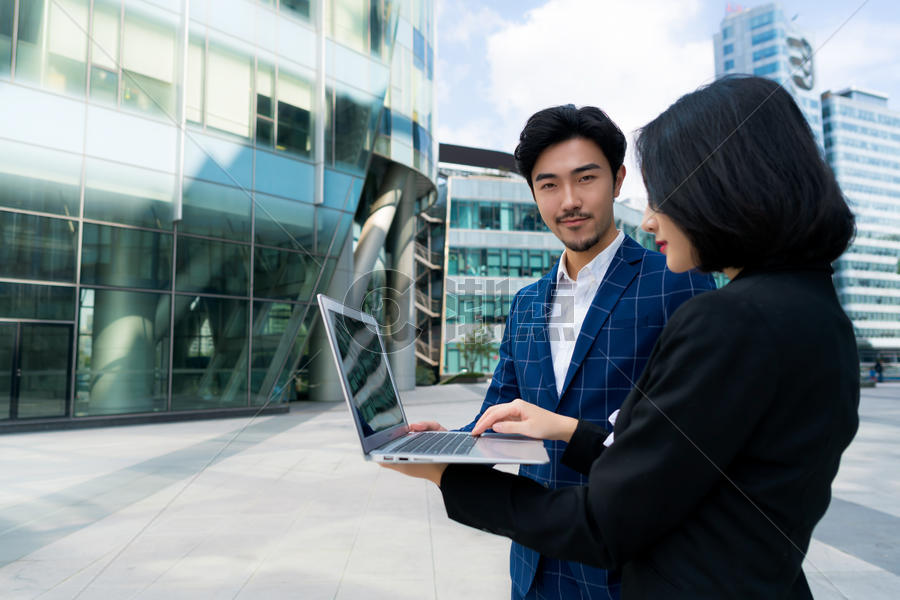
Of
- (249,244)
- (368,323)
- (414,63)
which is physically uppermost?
(414,63)

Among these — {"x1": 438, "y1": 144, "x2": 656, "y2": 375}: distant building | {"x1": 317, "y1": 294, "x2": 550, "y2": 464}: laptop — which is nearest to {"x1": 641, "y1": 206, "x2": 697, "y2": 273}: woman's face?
{"x1": 317, "y1": 294, "x2": 550, "y2": 464}: laptop

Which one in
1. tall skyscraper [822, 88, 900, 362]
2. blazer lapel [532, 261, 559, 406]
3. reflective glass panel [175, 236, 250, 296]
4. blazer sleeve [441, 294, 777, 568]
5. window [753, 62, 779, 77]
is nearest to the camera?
blazer sleeve [441, 294, 777, 568]

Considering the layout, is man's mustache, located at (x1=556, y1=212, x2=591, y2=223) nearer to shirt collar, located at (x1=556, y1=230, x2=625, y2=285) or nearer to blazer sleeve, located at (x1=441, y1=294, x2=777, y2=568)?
shirt collar, located at (x1=556, y1=230, x2=625, y2=285)

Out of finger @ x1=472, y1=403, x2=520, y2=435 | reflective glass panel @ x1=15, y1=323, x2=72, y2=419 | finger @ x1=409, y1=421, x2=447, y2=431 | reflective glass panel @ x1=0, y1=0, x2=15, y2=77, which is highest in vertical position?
reflective glass panel @ x1=0, y1=0, x2=15, y2=77

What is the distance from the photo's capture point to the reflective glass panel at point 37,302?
36.8 ft

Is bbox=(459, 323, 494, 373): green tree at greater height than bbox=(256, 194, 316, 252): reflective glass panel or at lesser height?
lesser

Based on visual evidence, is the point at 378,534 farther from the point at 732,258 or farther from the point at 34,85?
the point at 34,85

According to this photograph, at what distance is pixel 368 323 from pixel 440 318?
130ft

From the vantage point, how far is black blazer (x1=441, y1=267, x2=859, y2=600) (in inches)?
30.0

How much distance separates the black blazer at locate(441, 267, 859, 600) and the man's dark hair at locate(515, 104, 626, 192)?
1120 mm

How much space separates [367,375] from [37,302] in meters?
13.2

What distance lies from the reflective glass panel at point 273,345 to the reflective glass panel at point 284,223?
1715 millimetres

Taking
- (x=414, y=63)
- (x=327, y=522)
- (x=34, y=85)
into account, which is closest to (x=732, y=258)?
(x=327, y=522)

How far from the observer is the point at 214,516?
17.2 feet
